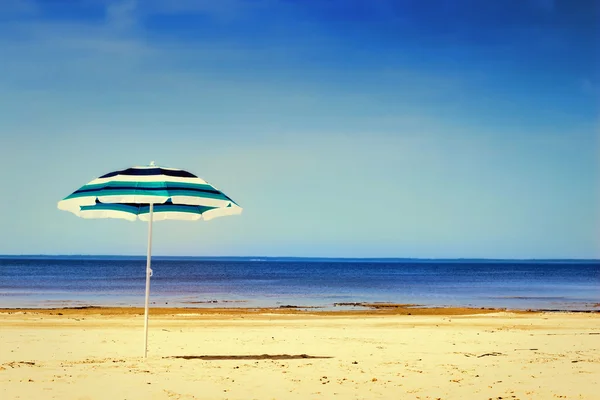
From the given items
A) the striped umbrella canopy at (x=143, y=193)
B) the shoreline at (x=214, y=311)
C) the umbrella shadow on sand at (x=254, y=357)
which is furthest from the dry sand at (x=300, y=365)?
the shoreline at (x=214, y=311)

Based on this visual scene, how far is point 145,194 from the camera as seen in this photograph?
9.73 m

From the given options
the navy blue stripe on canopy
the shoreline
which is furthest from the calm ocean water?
the navy blue stripe on canopy

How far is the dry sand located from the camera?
817 cm

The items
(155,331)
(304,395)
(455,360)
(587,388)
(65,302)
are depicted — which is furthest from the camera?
(65,302)

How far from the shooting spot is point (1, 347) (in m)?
12.1

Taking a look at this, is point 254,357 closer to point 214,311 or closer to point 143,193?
point 143,193

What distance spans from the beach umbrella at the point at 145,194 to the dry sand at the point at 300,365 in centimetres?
148

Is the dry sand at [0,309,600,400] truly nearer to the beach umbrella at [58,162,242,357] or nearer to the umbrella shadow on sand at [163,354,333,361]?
the umbrella shadow on sand at [163,354,333,361]

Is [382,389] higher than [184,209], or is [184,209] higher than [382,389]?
[184,209]

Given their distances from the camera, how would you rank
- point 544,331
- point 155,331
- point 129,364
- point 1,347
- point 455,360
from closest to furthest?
point 129,364
point 455,360
point 1,347
point 155,331
point 544,331

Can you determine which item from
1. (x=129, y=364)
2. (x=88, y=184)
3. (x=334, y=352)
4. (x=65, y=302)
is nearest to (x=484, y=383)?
(x=334, y=352)

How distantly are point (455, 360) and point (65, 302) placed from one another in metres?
28.7

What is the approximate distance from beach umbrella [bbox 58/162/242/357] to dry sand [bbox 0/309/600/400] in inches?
58.4

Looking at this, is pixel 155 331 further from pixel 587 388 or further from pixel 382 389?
pixel 587 388
